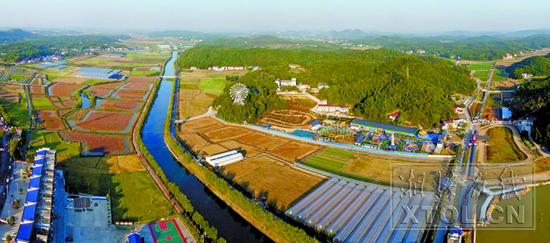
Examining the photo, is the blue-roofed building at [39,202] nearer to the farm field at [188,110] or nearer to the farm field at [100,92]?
the farm field at [188,110]

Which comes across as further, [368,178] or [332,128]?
[332,128]

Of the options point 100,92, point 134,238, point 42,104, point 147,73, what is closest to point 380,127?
point 134,238

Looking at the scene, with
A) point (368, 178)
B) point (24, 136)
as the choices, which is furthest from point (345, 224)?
point (24, 136)

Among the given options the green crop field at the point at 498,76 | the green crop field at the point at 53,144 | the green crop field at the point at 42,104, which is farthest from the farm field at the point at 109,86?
the green crop field at the point at 498,76

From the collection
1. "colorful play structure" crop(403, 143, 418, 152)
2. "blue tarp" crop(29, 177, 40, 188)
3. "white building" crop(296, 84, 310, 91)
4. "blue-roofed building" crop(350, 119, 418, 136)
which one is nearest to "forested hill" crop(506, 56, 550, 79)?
"white building" crop(296, 84, 310, 91)

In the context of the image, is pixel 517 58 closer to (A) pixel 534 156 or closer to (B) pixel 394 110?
(B) pixel 394 110

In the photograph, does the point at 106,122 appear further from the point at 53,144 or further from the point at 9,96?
the point at 9,96
